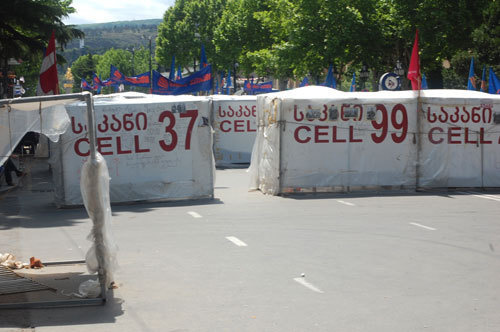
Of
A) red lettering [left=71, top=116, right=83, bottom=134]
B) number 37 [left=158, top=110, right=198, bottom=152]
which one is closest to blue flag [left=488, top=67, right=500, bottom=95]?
number 37 [left=158, top=110, right=198, bottom=152]

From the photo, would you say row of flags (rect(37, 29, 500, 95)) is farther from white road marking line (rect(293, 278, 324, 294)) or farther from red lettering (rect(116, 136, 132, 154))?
white road marking line (rect(293, 278, 324, 294))

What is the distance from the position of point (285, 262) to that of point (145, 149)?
23.2 feet

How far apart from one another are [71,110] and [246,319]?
953cm

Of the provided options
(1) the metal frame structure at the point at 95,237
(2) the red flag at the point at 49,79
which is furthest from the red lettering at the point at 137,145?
(1) the metal frame structure at the point at 95,237

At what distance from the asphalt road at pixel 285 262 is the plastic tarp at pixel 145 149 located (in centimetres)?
56

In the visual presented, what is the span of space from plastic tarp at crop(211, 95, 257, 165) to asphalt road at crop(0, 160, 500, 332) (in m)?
10.0

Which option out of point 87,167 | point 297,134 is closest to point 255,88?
point 297,134

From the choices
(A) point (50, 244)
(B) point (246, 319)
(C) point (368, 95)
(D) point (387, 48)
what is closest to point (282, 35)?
(D) point (387, 48)

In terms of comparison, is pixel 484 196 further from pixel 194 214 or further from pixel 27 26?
pixel 27 26

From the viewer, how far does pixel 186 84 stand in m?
31.7

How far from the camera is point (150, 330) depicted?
6316mm

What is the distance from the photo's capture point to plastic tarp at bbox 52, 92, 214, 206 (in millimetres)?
15039

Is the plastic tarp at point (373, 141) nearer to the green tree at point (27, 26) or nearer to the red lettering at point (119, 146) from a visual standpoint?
the red lettering at point (119, 146)

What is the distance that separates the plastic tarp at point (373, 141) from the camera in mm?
16516
